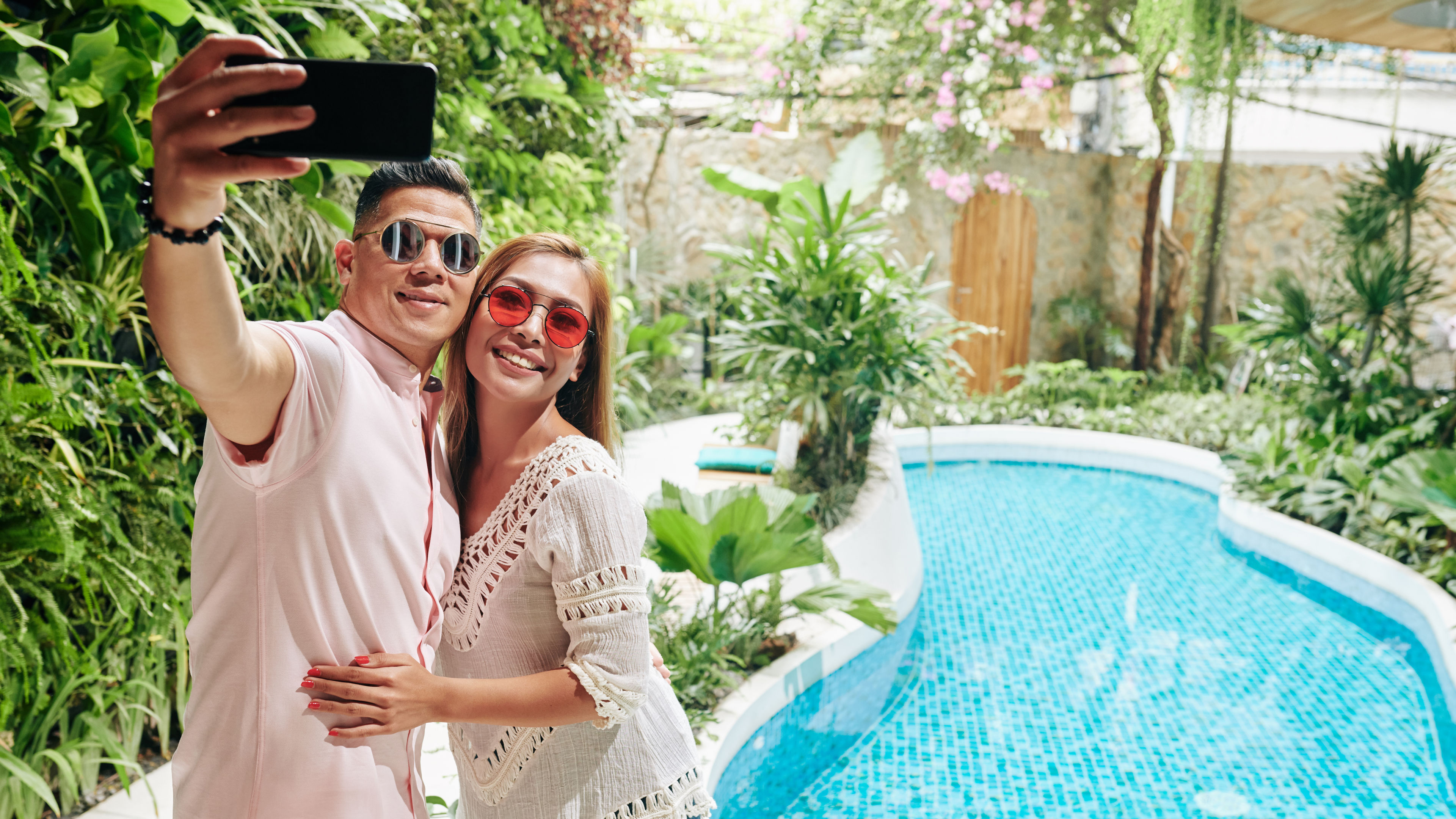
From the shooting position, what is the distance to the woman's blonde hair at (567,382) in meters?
1.34

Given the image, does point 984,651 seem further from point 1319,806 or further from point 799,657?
point 1319,806

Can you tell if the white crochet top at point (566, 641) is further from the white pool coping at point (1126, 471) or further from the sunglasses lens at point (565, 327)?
the white pool coping at point (1126, 471)

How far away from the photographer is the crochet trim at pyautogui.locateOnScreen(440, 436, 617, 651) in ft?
4.03

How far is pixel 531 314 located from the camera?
127cm

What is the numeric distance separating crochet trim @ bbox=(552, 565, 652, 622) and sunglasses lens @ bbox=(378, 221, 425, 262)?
0.46 meters

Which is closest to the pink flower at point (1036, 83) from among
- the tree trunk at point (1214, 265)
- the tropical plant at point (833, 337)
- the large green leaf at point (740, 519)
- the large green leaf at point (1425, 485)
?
the tree trunk at point (1214, 265)

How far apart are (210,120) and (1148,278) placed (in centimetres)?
1155

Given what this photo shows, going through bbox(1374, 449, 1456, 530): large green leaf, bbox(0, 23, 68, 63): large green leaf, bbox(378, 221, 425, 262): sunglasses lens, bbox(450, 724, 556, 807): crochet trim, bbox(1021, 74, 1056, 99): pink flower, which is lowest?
bbox(1374, 449, 1456, 530): large green leaf

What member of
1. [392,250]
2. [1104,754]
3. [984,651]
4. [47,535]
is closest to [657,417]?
[984,651]

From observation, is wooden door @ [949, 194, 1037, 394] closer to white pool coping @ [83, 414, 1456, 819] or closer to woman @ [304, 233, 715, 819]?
white pool coping @ [83, 414, 1456, 819]

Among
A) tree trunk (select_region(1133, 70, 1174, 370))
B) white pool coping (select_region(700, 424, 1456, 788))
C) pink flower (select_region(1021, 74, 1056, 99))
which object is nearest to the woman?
white pool coping (select_region(700, 424, 1456, 788))

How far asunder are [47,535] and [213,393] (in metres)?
1.54

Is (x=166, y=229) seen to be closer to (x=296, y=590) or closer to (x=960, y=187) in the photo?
(x=296, y=590)

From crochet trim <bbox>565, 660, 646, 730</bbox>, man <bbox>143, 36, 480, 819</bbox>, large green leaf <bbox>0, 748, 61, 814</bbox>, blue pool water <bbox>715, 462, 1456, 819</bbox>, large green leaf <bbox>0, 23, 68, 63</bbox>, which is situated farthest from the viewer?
blue pool water <bbox>715, 462, 1456, 819</bbox>
